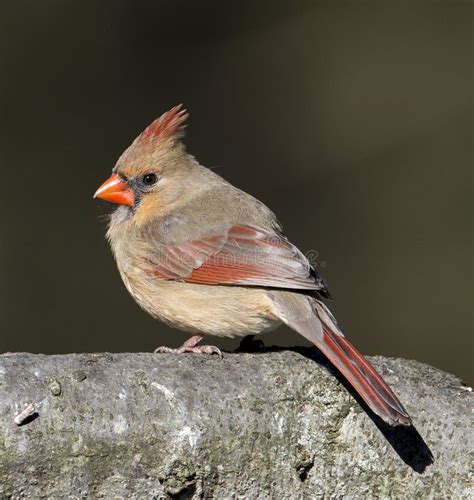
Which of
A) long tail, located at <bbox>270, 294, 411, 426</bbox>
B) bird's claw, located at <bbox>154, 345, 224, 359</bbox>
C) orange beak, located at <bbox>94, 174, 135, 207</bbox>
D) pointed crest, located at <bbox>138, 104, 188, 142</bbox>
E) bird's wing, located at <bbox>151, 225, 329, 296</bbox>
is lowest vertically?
long tail, located at <bbox>270, 294, 411, 426</bbox>

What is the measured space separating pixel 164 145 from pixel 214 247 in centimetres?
53

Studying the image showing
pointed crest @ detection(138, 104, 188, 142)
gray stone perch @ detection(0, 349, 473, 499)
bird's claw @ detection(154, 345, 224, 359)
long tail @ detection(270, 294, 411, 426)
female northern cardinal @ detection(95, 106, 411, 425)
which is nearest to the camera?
gray stone perch @ detection(0, 349, 473, 499)

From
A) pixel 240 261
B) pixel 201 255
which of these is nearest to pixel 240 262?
pixel 240 261

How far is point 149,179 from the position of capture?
3.79 m

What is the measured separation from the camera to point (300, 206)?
280 inches

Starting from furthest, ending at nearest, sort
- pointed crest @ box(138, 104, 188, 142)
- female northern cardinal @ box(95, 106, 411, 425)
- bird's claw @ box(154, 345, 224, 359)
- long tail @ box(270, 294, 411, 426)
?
1. pointed crest @ box(138, 104, 188, 142)
2. female northern cardinal @ box(95, 106, 411, 425)
3. bird's claw @ box(154, 345, 224, 359)
4. long tail @ box(270, 294, 411, 426)

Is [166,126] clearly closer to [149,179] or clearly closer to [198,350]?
[149,179]

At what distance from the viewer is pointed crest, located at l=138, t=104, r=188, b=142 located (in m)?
3.70

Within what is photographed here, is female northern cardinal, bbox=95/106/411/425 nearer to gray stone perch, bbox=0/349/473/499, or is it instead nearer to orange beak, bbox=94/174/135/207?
orange beak, bbox=94/174/135/207

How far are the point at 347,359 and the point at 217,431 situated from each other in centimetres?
51

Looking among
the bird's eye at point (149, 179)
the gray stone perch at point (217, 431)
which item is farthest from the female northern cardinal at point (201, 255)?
the gray stone perch at point (217, 431)

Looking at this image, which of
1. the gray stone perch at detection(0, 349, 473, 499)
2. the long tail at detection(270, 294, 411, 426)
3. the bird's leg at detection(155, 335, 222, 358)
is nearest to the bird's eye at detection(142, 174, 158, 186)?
the bird's leg at detection(155, 335, 222, 358)

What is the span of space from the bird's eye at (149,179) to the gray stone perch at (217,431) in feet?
4.04

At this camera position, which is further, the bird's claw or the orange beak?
the orange beak
